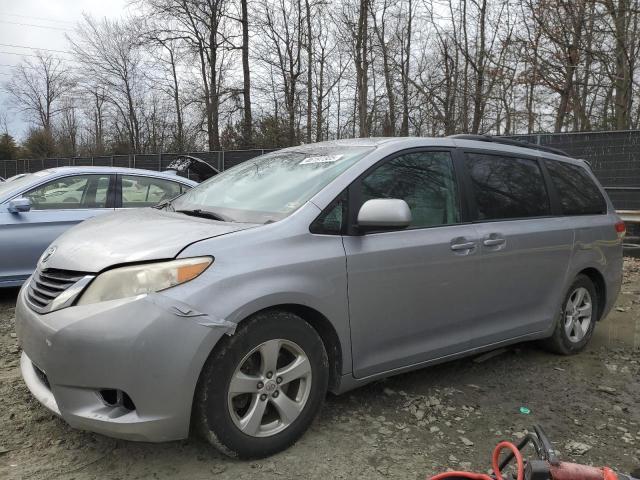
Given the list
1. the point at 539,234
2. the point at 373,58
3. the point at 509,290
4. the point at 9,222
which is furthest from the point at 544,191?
the point at 373,58

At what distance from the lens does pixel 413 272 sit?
9.91 feet

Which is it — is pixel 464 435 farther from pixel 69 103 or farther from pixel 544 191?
pixel 69 103

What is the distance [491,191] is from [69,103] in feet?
153

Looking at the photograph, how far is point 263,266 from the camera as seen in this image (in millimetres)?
2457

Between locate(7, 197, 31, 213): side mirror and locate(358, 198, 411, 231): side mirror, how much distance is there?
3.96 m

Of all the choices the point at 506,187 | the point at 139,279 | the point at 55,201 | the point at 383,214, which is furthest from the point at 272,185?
the point at 55,201

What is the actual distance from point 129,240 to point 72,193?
361cm

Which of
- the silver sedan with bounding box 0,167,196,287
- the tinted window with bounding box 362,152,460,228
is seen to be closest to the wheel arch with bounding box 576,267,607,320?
the tinted window with bounding box 362,152,460,228

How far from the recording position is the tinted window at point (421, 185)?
10.0ft

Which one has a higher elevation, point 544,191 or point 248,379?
point 544,191

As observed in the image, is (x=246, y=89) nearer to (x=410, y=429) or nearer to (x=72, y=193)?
(x=72, y=193)

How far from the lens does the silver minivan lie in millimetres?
2227

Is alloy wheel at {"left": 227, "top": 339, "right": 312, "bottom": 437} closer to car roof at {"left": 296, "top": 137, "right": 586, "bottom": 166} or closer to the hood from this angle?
the hood

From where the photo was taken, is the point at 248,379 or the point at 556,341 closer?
the point at 248,379
